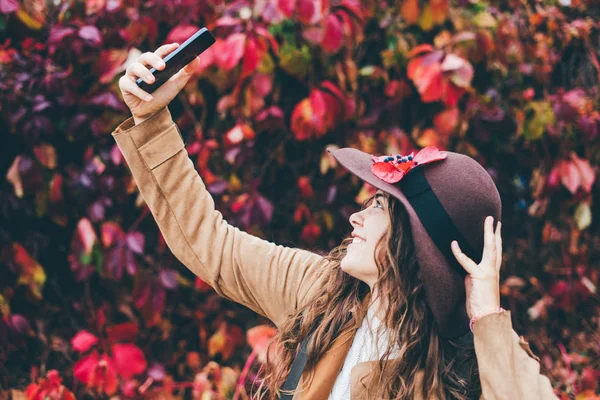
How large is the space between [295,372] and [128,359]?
3.33 feet

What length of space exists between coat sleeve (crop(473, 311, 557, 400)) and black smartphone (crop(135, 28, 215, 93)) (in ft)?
3.02

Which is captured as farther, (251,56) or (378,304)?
(251,56)

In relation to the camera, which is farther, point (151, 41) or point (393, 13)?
point (393, 13)

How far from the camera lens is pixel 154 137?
1564mm

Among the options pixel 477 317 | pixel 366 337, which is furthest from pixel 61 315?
pixel 477 317

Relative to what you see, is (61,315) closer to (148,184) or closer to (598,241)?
(148,184)

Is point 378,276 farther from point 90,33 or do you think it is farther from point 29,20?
point 29,20

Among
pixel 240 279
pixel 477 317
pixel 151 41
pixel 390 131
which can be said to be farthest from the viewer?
pixel 390 131

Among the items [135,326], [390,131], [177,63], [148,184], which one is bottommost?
[135,326]

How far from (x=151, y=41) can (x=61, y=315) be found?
1197 millimetres

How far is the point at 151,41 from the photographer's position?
239 cm

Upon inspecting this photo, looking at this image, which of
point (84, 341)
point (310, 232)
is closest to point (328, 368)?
point (310, 232)

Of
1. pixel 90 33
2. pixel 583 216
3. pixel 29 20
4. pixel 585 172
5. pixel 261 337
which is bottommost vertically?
pixel 583 216

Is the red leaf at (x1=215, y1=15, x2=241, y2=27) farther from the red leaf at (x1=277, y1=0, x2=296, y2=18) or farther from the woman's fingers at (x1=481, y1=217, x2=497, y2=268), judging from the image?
the woman's fingers at (x1=481, y1=217, x2=497, y2=268)
